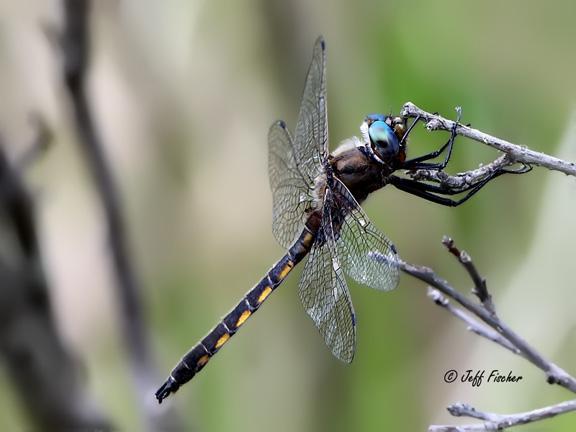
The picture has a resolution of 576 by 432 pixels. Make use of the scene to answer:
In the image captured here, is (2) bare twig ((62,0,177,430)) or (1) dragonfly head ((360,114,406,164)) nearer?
(1) dragonfly head ((360,114,406,164))

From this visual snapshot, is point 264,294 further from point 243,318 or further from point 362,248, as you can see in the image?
point 362,248

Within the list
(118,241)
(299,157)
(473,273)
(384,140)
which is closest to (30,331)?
(118,241)

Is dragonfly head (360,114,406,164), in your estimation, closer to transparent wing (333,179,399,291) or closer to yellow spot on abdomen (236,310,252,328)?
transparent wing (333,179,399,291)

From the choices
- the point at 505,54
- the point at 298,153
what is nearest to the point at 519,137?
the point at 505,54

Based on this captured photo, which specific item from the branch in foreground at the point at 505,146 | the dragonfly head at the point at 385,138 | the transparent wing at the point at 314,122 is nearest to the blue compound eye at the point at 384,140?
the dragonfly head at the point at 385,138

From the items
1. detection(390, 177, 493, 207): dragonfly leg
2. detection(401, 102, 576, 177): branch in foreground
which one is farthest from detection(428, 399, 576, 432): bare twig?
detection(390, 177, 493, 207): dragonfly leg

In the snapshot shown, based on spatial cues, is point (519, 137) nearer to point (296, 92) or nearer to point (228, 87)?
point (296, 92)
